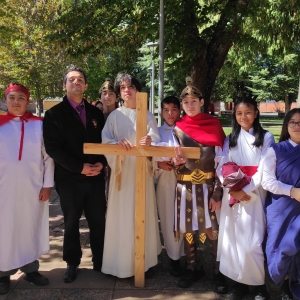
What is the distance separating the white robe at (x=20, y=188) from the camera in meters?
3.18

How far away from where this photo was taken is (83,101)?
3473mm

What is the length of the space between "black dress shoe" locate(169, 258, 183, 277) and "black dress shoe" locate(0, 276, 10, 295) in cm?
159

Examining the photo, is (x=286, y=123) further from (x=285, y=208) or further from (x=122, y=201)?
(x=122, y=201)

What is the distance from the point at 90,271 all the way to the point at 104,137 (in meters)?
1.46

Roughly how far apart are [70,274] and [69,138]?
1355mm

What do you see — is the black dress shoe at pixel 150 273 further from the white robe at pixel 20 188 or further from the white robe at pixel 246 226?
the white robe at pixel 20 188

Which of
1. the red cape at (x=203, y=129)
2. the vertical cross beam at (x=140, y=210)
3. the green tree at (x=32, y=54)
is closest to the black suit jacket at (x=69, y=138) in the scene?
the vertical cross beam at (x=140, y=210)

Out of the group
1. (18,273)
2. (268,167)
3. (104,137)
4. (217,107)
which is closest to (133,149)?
(104,137)

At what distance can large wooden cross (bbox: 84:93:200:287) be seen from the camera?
9.84 ft

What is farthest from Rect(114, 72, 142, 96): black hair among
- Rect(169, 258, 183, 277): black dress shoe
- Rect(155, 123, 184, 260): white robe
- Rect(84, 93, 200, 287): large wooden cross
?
Rect(169, 258, 183, 277): black dress shoe

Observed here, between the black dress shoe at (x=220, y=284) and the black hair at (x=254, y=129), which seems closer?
the black hair at (x=254, y=129)

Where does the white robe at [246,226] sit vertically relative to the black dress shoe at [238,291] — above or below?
above

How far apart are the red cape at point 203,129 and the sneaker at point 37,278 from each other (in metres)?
1.98

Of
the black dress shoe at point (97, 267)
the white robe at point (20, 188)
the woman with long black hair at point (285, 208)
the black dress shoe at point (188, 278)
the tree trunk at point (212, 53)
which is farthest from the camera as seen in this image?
the tree trunk at point (212, 53)
